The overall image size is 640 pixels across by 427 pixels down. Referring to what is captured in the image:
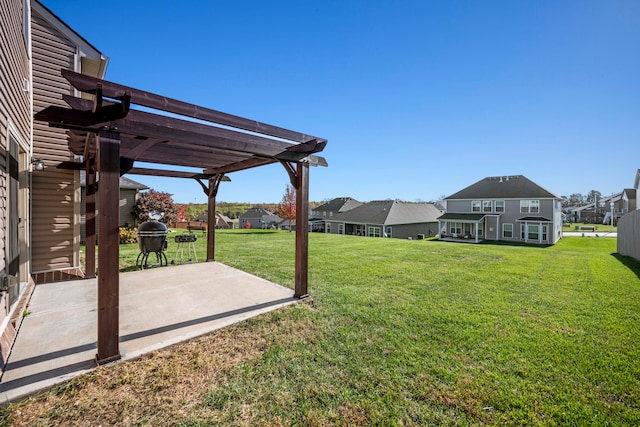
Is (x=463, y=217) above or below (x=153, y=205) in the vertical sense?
below

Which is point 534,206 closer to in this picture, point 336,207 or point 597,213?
point 336,207

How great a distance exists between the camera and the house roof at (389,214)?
31.5m

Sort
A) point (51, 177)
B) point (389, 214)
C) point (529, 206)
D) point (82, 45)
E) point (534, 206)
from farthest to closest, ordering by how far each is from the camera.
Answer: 1. point (389, 214)
2. point (529, 206)
3. point (534, 206)
4. point (82, 45)
5. point (51, 177)

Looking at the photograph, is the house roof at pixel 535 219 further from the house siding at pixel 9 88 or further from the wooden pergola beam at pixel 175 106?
the house siding at pixel 9 88

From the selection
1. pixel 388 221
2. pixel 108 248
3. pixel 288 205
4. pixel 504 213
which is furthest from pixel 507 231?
pixel 108 248

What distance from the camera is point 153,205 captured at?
15.5 meters

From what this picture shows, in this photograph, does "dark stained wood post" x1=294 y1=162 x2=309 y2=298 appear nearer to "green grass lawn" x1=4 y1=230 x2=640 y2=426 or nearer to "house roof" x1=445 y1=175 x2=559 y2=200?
"green grass lawn" x1=4 y1=230 x2=640 y2=426

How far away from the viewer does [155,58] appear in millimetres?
8250

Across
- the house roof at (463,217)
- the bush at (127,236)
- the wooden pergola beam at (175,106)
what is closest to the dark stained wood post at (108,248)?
the wooden pergola beam at (175,106)

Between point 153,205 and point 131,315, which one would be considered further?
point 153,205

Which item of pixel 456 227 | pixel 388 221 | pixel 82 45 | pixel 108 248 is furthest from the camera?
pixel 388 221

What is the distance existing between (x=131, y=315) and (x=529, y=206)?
30895 millimetres

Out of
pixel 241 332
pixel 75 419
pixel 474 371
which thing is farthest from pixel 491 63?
pixel 75 419

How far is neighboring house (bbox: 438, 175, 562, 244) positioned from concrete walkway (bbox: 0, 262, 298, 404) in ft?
88.0
